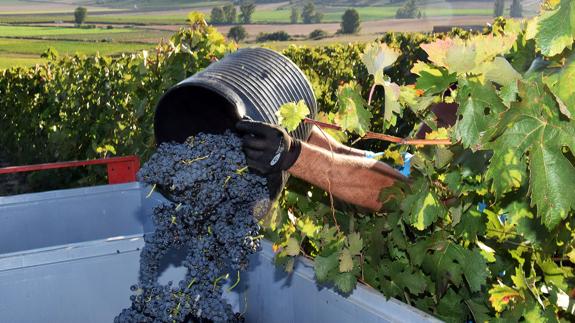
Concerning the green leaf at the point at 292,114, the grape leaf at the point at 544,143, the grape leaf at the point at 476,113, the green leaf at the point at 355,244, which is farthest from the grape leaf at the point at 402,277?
the grape leaf at the point at 544,143

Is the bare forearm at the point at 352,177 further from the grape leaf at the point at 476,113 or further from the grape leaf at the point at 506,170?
the grape leaf at the point at 506,170

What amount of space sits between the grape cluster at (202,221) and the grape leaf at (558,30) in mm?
993

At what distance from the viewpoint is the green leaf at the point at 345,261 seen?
7.91ft

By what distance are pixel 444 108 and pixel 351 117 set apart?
32.3 inches

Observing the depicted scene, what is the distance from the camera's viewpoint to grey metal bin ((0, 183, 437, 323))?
92.1 inches

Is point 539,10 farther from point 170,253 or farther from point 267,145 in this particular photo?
point 170,253

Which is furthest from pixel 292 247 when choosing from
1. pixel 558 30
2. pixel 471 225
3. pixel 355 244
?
pixel 558 30

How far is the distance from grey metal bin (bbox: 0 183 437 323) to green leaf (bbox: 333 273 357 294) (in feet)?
0.08

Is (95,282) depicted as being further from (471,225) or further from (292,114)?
(471,225)

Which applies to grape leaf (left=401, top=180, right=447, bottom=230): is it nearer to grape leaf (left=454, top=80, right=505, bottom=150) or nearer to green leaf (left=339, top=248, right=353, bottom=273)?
green leaf (left=339, top=248, right=353, bottom=273)

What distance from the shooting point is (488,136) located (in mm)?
1743

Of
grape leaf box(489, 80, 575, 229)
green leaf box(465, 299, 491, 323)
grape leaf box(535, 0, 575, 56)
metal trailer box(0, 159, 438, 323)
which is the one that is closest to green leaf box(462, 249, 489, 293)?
green leaf box(465, 299, 491, 323)

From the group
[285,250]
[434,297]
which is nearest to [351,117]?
[285,250]

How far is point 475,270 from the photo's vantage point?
7.78ft
